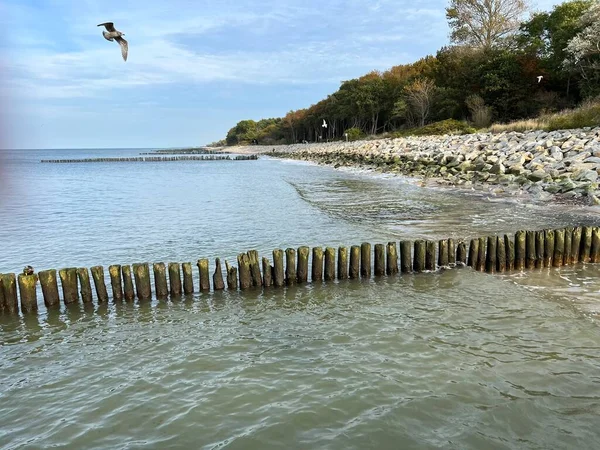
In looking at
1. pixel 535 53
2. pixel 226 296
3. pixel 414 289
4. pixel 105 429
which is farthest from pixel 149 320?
pixel 535 53

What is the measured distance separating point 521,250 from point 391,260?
2.96 meters

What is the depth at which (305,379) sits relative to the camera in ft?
18.5

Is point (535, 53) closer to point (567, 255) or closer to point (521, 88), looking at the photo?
point (521, 88)

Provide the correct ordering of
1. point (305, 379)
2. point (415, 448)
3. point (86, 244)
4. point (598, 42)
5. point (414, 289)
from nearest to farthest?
point (415, 448) → point (305, 379) → point (414, 289) → point (86, 244) → point (598, 42)

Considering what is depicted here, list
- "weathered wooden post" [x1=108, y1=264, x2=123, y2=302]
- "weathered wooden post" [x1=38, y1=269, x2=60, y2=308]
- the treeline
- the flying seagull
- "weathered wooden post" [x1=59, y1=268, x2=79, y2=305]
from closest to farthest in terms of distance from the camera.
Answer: the flying seagull < "weathered wooden post" [x1=38, y1=269, x2=60, y2=308] < "weathered wooden post" [x1=59, y1=268, x2=79, y2=305] < "weathered wooden post" [x1=108, y1=264, x2=123, y2=302] < the treeline

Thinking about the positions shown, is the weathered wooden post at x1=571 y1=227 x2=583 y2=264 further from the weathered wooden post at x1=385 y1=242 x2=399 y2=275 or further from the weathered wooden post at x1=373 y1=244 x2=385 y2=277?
the weathered wooden post at x1=373 y1=244 x2=385 y2=277

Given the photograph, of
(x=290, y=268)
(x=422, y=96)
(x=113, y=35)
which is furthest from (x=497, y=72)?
(x=113, y=35)

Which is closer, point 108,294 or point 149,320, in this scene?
point 149,320

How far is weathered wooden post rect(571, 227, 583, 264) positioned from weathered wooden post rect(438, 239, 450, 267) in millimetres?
2928

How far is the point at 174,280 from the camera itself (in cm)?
895

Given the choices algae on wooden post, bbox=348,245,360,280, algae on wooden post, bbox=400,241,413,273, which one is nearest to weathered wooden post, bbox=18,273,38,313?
algae on wooden post, bbox=348,245,360,280

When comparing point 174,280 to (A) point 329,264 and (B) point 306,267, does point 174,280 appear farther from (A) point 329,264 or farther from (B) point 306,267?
(A) point 329,264

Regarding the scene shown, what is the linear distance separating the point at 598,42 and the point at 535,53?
1620 centimetres

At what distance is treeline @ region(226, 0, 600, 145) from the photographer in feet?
137
